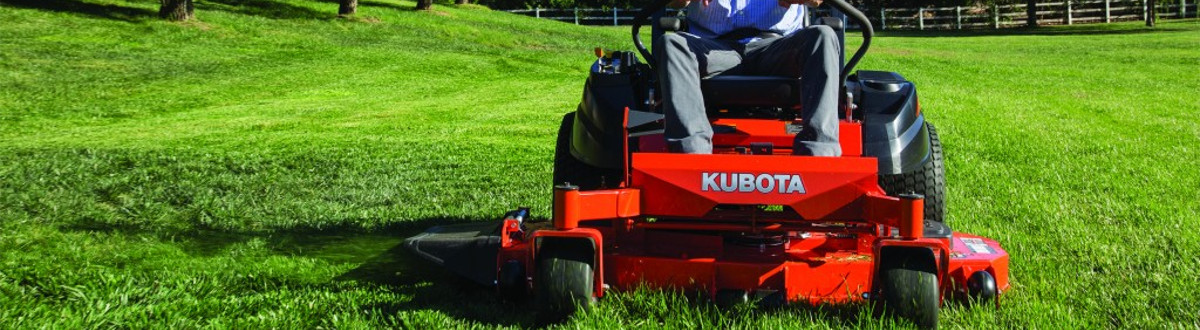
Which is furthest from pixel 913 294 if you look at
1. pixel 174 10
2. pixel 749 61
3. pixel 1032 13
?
pixel 1032 13

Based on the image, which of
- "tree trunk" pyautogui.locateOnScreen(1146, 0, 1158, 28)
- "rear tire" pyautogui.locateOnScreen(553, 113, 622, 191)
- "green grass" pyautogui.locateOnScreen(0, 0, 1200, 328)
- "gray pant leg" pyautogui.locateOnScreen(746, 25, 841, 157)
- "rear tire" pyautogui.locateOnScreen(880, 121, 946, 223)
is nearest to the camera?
"green grass" pyautogui.locateOnScreen(0, 0, 1200, 328)

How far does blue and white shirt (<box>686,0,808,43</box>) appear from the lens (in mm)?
5176

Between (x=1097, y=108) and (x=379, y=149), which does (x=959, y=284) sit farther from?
(x=1097, y=108)

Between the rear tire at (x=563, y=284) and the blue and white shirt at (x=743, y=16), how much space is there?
160 centimetres

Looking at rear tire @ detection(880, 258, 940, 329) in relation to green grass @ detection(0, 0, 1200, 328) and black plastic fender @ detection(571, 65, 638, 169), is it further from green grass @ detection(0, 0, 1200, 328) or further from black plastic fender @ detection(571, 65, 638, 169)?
black plastic fender @ detection(571, 65, 638, 169)

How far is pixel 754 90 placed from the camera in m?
4.83

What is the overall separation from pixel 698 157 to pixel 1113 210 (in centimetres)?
354

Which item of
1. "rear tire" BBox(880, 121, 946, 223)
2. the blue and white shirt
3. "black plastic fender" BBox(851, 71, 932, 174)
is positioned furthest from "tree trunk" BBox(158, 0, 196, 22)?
"rear tire" BBox(880, 121, 946, 223)

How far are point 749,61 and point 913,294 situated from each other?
4.91 ft

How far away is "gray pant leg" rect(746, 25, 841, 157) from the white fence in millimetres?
46556

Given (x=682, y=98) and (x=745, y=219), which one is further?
(x=682, y=98)

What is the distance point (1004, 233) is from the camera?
5.86 m

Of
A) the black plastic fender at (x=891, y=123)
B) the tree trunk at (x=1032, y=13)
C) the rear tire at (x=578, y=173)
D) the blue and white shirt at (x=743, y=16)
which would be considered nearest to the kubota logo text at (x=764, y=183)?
the black plastic fender at (x=891, y=123)

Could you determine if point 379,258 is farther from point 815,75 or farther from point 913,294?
point 913,294
